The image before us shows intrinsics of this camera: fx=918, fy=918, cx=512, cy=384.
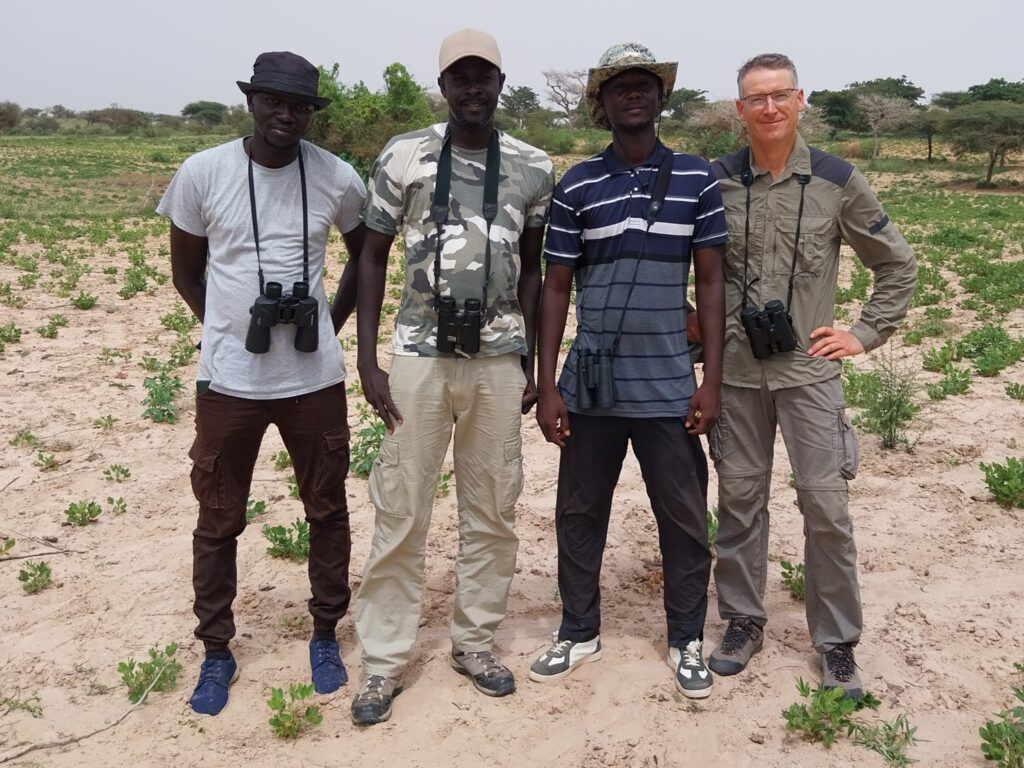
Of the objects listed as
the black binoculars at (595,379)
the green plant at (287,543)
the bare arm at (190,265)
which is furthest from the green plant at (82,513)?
the black binoculars at (595,379)

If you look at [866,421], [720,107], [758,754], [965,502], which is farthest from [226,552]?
[720,107]

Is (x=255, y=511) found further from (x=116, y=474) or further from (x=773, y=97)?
(x=773, y=97)

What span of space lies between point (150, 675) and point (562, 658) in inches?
61.1

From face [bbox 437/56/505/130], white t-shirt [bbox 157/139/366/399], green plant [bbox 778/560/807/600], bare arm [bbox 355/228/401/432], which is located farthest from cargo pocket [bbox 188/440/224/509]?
green plant [bbox 778/560/807/600]

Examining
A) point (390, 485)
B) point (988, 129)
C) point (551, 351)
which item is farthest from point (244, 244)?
point (988, 129)

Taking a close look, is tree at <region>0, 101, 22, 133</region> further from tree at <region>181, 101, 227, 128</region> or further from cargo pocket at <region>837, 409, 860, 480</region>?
cargo pocket at <region>837, 409, 860, 480</region>

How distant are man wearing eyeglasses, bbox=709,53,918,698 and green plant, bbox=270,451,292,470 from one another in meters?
→ 3.24

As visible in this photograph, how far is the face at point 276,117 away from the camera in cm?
308

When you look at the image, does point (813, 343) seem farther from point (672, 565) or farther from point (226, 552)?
point (226, 552)

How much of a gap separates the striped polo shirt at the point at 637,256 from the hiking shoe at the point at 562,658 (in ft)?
3.19

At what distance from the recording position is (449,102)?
304 cm

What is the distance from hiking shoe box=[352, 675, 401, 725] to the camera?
127 inches

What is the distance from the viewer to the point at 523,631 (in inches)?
154

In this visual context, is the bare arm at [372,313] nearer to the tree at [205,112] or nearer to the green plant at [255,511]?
the green plant at [255,511]
